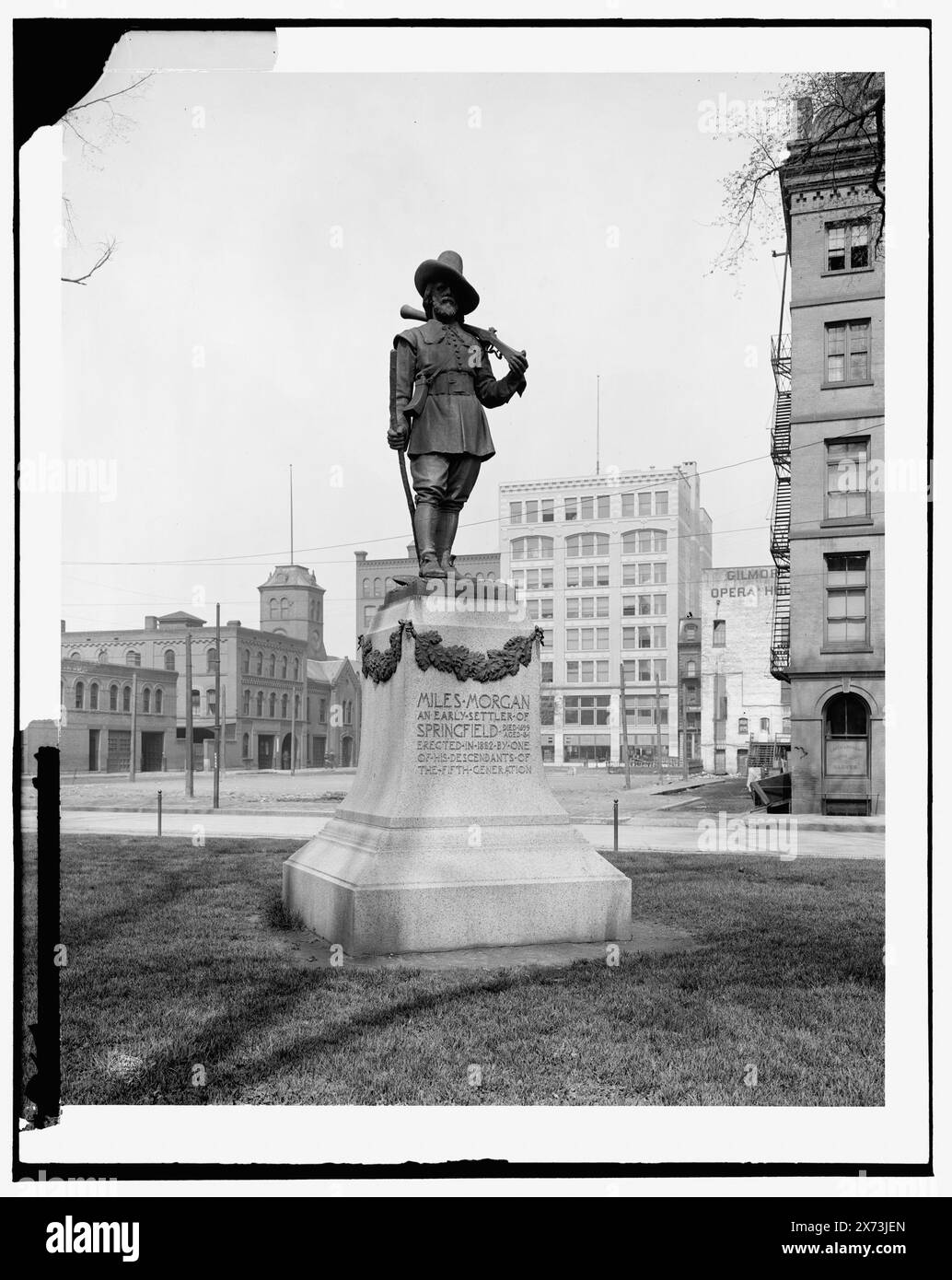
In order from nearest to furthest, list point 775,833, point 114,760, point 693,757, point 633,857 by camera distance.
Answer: point 633,857 → point 775,833 → point 114,760 → point 693,757

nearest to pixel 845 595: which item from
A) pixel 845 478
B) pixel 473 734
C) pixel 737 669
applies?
pixel 845 478

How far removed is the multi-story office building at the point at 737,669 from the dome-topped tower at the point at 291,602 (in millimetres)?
36011

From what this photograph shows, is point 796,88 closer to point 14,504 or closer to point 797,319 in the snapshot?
point 14,504

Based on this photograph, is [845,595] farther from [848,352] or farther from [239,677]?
[239,677]

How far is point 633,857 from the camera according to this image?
17.2 m

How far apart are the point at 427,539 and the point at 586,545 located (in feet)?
275

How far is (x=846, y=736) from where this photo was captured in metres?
30.9

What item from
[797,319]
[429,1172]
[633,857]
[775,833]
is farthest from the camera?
[797,319]

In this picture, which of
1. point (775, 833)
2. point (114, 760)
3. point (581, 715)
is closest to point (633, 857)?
point (775, 833)

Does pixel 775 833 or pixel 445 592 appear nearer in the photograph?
pixel 445 592

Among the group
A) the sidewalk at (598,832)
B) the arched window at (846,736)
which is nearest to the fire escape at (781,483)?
the arched window at (846,736)

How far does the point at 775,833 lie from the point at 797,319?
1495cm

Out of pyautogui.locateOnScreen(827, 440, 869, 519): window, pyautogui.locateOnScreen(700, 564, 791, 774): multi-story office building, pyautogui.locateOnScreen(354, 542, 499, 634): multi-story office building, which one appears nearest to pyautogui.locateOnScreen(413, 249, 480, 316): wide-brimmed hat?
pyautogui.locateOnScreen(827, 440, 869, 519): window

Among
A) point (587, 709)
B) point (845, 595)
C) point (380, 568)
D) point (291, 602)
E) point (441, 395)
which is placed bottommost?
point (587, 709)
